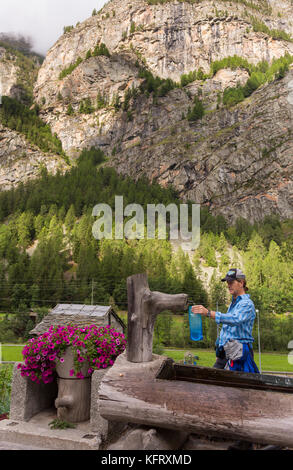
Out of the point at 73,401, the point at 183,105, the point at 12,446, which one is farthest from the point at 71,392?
the point at 183,105

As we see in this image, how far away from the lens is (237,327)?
3627 mm

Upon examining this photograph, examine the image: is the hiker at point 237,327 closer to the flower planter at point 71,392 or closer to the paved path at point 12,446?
the flower planter at point 71,392

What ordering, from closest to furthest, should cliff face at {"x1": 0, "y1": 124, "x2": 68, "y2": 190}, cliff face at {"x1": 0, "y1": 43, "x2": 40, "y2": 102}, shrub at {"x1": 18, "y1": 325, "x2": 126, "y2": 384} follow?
1. shrub at {"x1": 18, "y1": 325, "x2": 126, "y2": 384}
2. cliff face at {"x1": 0, "y1": 124, "x2": 68, "y2": 190}
3. cliff face at {"x1": 0, "y1": 43, "x2": 40, "y2": 102}

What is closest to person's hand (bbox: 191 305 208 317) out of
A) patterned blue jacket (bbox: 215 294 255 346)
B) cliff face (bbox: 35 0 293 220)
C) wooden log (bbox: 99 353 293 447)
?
patterned blue jacket (bbox: 215 294 255 346)

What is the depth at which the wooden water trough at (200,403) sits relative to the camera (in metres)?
2.18

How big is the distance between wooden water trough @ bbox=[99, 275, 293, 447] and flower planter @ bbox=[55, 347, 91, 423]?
3.26 ft

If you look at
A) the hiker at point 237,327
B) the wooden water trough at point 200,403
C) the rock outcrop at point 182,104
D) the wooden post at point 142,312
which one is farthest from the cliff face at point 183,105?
the wooden water trough at point 200,403

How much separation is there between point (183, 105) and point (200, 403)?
112633 mm

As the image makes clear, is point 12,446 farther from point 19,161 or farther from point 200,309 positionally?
point 19,161

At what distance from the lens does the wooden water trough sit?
2178 millimetres

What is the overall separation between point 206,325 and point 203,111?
81154mm

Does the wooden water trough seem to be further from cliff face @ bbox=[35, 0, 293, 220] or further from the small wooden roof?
cliff face @ bbox=[35, 0, 293, 220]

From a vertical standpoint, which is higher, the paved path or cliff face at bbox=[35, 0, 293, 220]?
cliff face at bbox=[35, 0, 293, 220]

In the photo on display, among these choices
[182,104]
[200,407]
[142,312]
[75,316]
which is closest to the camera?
[200,407]
